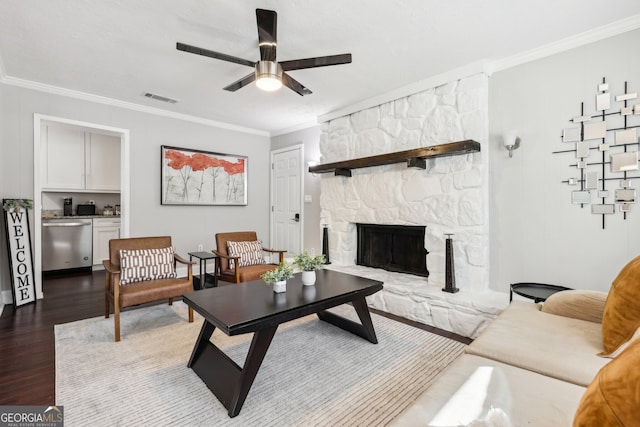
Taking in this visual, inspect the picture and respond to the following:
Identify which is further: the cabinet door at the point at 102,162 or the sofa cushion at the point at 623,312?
the cabinet door at the point at 102,162

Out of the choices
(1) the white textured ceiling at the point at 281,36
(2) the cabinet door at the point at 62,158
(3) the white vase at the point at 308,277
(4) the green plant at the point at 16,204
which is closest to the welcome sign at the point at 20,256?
(4) the green plant at the point at 16,204

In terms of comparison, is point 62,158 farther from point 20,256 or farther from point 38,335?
point 38,335

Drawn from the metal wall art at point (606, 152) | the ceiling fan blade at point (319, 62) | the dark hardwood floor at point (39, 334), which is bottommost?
the dark hardwood floor at point (39, 334)

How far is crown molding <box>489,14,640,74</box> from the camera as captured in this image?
236 cm

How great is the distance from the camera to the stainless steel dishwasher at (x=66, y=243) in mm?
4914

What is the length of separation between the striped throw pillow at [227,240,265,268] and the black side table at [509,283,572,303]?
2809 millimetres

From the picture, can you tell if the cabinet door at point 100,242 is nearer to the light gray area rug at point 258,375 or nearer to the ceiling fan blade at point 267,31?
the light gray area rug at point 258,375

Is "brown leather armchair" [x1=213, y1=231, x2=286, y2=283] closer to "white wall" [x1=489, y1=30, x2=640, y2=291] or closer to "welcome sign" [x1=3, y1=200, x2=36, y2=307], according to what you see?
"welcome sign" [x1=3, y1=200, x2=36, y2=307]

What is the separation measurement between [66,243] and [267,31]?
514 cm

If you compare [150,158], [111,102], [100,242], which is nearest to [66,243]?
[100,242]

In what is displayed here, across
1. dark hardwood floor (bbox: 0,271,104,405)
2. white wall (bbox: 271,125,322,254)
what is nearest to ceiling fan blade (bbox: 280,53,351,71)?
white wall (bbox: 271,125,322,254)

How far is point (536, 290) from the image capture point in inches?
102

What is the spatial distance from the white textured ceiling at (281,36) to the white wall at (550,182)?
0.27 metres

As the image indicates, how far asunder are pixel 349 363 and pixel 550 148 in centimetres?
257
